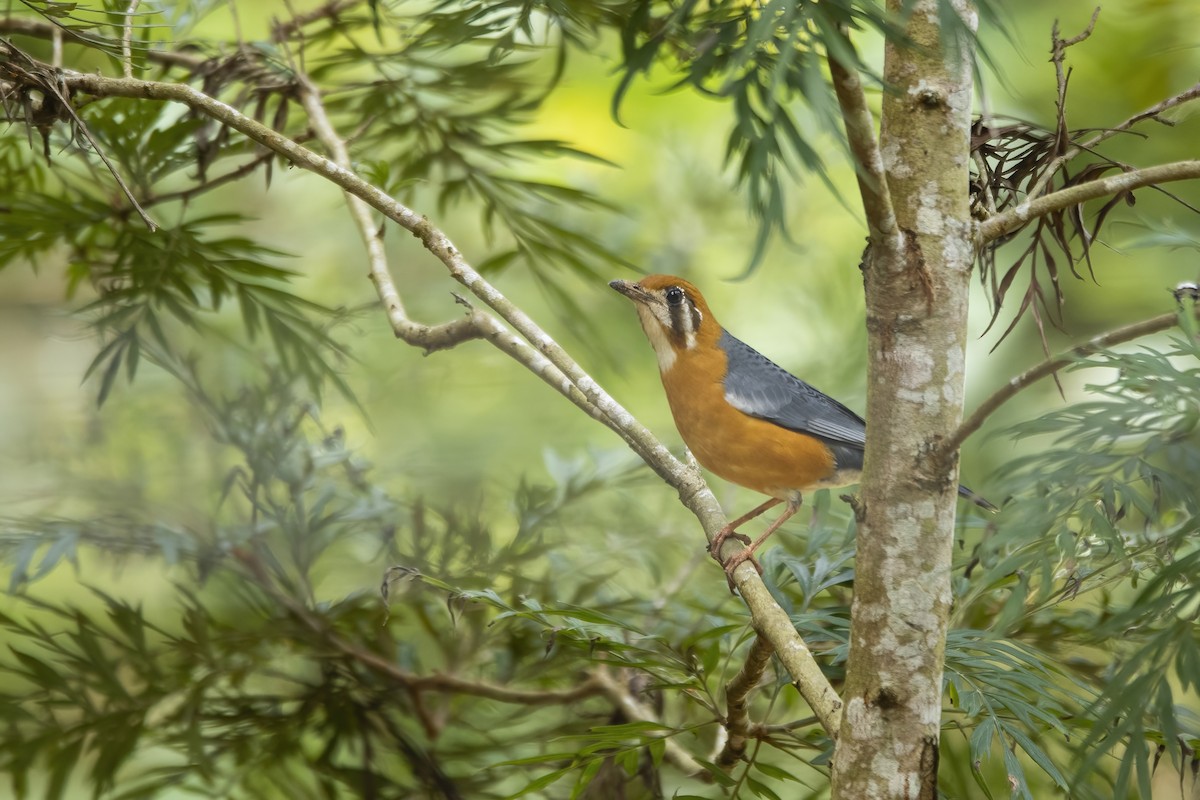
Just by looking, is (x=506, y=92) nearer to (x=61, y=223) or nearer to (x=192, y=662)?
(x=61, y=223)

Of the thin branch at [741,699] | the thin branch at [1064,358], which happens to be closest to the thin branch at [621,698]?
the thin branch at [741,699]

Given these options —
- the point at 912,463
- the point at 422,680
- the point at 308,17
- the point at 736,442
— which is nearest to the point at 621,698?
the point at 422,680

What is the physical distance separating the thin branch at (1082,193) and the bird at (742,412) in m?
1.05

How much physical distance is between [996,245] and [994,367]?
2165 mm

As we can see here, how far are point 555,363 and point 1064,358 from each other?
0.80 metres

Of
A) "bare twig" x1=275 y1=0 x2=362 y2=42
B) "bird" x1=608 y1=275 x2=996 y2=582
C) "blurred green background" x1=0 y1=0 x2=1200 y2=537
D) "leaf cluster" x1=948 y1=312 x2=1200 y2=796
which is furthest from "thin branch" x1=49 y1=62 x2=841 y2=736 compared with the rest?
"bare twig" x1=275 y1=0 x2=362 y2=42

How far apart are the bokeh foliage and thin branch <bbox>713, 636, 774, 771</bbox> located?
0.03 m

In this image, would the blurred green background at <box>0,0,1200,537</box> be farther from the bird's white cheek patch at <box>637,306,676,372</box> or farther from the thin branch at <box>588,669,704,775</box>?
the thin branch at <box>588,669,704,775</box>

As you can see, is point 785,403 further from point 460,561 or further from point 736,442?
point 460,561

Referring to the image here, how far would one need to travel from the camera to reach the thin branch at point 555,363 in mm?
1329

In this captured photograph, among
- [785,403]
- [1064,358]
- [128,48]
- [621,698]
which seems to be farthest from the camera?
[785,403]

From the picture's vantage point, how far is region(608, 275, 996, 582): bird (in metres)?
2.31

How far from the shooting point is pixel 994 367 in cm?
351

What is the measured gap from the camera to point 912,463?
120 cm
